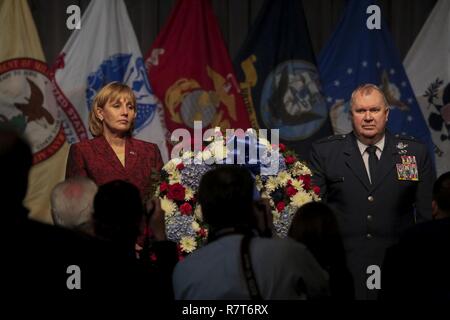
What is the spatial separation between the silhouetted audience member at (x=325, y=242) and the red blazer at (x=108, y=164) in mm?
1607

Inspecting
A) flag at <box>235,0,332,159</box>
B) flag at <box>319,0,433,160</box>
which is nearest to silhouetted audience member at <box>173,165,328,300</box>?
flag at <box>235,0,332,159</box>

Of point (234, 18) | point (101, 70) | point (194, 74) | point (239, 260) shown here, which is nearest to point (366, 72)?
point (234, 18)

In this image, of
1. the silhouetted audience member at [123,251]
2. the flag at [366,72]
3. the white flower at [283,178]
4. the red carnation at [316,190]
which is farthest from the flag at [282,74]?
the silhouetted audience member at [123,251]

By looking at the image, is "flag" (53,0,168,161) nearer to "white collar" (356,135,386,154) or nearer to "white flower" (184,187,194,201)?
"white collar" (356,135,386,154)

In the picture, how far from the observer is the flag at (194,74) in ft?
20.4

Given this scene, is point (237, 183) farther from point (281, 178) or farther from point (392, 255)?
point (281, 178)

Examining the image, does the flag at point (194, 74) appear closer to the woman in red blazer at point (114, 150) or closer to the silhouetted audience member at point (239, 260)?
the woman in red blazer at point (114, 150)

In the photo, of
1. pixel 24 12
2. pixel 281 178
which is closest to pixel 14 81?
pixel 24 12

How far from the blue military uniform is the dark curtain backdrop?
2.11m

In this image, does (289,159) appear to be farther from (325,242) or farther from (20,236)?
(20,236)

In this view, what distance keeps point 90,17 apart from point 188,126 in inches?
40.7

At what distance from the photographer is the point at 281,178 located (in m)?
4.14

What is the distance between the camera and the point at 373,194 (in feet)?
14.7

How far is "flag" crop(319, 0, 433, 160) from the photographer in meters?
6.34
